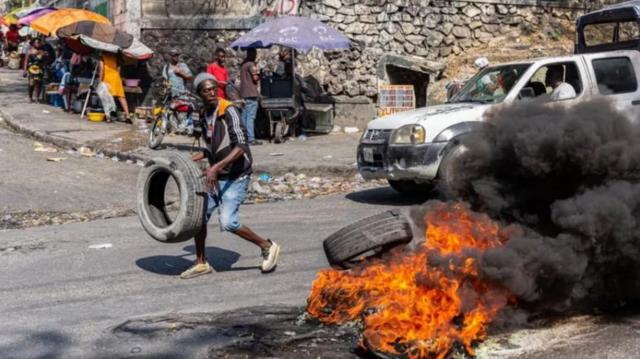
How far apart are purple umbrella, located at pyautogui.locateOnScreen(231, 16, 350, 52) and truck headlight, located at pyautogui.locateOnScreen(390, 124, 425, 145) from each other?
20.8 feet

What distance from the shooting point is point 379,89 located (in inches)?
760

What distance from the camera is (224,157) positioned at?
718 cm

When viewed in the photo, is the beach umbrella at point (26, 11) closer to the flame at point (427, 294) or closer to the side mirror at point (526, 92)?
the side mirror at point (526, 92)

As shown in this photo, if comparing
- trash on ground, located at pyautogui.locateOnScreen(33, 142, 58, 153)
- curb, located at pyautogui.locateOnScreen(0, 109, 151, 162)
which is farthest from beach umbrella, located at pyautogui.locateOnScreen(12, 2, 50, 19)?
trash on ground, located at pyautogui.locateOnScreen(33, 142, 58, 153)

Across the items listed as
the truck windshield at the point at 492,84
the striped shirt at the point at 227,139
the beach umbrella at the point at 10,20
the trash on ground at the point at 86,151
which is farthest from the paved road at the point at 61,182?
the beach umbrella at the point at 10,20

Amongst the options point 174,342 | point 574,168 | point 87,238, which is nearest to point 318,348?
point 174,342

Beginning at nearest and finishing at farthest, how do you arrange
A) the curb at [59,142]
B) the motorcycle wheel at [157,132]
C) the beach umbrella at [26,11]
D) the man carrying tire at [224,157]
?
the man carrying tire at [224,157] → the curb at [59,142] → the motorcycle wheel at [157,132] → the beach umbrella at [26,11]

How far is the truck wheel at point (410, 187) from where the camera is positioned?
11.6m

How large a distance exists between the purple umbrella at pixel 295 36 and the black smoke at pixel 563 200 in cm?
1102

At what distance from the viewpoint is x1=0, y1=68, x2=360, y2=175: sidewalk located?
14375 millimetres

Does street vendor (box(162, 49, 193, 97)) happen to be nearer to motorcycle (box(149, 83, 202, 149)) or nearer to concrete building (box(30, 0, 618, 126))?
motorcycle (box(149, 83, 202, 149))

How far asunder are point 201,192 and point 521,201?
2.78m

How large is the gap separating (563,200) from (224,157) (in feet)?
9.87

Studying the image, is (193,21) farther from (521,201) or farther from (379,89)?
(521,201)
